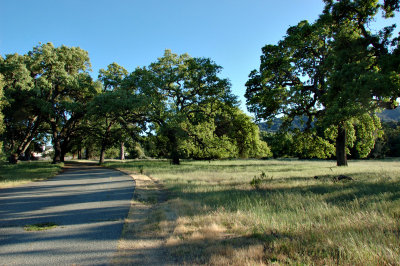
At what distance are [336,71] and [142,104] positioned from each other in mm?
18486

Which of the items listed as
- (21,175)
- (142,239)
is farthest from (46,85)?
(142,239)

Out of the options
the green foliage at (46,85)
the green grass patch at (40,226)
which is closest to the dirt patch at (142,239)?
the green grass patch at (40,226)

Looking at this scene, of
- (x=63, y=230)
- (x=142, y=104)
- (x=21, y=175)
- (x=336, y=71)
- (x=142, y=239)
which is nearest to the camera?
(x=142, y=239)

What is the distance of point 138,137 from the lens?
102 feet

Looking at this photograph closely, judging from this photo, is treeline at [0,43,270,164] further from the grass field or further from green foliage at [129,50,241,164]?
the grass field

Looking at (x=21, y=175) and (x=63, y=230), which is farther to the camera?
(x=21, y=175)

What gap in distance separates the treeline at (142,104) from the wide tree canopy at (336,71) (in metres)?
7.40

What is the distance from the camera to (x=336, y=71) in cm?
1297

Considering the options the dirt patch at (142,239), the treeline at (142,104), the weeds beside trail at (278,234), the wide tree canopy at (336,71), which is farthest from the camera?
the treeline at (142,104)

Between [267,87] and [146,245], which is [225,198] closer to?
[146,245]

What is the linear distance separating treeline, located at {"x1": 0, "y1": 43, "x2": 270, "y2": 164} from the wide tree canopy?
7402mm

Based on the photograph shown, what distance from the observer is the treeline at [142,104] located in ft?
83.8

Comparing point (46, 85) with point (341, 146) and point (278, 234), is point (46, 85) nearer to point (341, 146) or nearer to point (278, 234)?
point (278, 234)

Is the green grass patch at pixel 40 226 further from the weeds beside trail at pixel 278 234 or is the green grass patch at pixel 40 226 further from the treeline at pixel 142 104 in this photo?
the treeline at pixel 142 104
